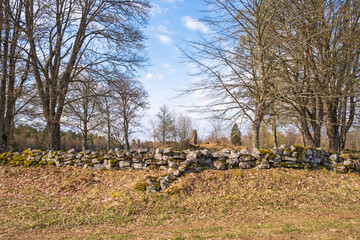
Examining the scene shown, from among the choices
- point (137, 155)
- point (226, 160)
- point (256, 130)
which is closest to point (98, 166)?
point (137, 155)

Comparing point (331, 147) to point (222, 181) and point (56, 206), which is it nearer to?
point (222, 181)

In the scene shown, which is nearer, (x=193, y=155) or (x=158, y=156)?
(x=193, y=155)

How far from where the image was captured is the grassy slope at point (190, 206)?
418cm

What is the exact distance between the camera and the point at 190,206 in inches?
213

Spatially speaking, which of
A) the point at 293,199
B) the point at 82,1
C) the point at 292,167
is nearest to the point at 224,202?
the point at 293,199

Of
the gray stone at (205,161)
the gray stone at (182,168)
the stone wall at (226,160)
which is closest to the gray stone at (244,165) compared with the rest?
the stone wall at (226,160)

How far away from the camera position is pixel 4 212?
216 inches

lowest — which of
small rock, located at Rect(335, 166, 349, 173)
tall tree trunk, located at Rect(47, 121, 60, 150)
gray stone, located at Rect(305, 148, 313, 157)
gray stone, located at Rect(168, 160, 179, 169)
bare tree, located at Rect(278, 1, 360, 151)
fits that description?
small rock, located at Rect(335, 166, 349, 173)

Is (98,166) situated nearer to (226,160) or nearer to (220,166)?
(220,166)

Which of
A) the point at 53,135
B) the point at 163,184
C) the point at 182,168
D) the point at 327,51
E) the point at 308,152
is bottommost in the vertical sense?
the point at 163,184

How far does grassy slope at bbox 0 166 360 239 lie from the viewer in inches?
164


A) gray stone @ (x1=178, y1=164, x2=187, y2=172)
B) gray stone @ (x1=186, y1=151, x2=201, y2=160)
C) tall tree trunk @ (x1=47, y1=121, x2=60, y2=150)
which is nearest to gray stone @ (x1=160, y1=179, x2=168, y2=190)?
gray stone @ (x1=178, y1=164, x2=187, y2=172)

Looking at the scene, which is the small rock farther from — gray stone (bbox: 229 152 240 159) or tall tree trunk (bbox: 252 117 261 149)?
gray stone (bbox: 229 152 240 159)

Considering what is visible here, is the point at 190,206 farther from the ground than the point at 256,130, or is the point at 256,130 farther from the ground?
the point at 256,130
